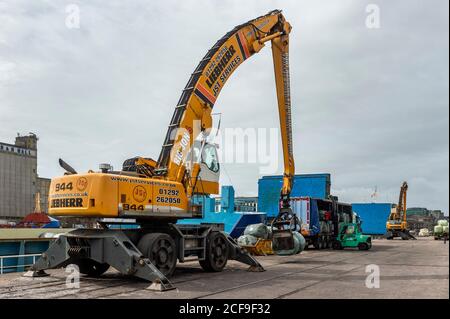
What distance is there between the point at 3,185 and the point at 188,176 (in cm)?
9377

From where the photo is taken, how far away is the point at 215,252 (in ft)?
49.9

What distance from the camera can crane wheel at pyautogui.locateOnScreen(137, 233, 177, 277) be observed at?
1237cm

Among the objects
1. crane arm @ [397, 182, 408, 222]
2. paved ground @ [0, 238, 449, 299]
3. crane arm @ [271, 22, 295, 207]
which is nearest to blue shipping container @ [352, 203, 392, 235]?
crane arm @ [397, 182, 408, 222]

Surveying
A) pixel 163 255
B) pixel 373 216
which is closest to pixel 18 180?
pixel 373 216

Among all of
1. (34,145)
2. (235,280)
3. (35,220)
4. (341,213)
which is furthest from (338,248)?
(34,145)

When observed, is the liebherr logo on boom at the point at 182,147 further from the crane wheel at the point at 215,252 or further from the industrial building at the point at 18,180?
the industrial building at the point at 18,180

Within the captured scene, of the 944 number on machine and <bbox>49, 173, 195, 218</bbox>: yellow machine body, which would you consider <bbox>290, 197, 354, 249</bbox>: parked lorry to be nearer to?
<bbox>49, 173, 195, 218</bbox>: yellow machine body

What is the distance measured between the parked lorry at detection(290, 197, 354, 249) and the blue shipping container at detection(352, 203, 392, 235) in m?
19.8

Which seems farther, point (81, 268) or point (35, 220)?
point (35, 220)

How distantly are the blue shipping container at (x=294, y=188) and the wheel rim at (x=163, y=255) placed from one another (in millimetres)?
20619

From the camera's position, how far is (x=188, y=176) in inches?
560

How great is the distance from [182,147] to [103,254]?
410 centimetres

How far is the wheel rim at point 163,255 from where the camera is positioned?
12.6 m
